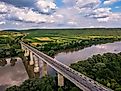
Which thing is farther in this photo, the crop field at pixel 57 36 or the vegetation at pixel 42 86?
the crop field at pixel 57 36

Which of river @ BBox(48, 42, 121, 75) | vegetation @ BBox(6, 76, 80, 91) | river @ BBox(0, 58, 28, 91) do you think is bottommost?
river @ BBox(48, 42, 121, 75)

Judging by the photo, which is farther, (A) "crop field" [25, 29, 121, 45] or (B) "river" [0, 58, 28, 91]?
(A) "crop field" [25, 29, 121, 45]

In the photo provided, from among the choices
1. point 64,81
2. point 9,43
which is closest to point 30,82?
point 64,81

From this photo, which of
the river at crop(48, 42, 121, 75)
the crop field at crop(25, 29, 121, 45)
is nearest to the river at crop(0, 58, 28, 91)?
the river at crop(48, 42, 121, 75)

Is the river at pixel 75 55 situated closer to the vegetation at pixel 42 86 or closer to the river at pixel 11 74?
the river at pixel 11 74

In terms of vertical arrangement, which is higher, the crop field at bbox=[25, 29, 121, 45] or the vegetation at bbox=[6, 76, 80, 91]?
the vegetation at bbox=[6, 76, 80, 91]

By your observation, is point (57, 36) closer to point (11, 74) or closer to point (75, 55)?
point (75, 55)

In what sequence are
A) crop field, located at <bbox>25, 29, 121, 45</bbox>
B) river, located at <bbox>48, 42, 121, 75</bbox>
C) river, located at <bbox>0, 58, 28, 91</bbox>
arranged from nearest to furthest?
river, located at <bbox>0, 58, 28, 91</bbox> → river, located at <bbox>48, 42, 121, 75</bbox> → crop field, located at <bbox>25, 29, 121, 45</bbox>

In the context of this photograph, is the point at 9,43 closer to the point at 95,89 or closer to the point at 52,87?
the point at 52,87

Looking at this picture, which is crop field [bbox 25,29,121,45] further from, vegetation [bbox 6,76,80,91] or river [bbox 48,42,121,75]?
vegetation [bbox 6,76,80,91]

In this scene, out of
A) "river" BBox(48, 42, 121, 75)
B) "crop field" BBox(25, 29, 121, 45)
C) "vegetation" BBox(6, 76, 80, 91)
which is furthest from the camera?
"crop field" BBox(25, 29, 121, 45)

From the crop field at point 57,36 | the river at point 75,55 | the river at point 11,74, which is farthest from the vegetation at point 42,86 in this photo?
the crop field at point 57,36
